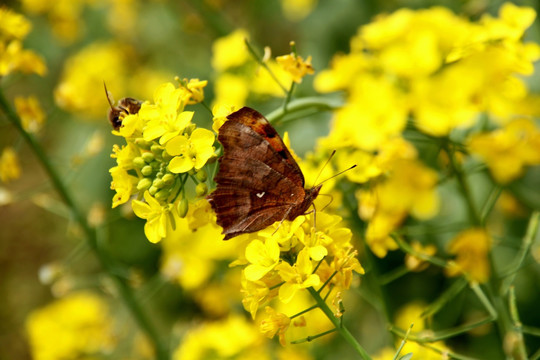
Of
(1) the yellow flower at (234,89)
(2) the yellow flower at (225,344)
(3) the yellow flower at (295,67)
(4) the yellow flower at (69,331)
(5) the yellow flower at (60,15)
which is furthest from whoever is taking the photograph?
(5) the yellow flower at (60,15)

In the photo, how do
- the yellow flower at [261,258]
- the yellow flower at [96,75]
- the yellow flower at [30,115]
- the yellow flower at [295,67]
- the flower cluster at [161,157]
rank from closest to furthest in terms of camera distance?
1. the yellow flower at [261,258]
2. the flower cluster at [161,157]
3. the yellow flower at [295,67]
4. the yellow flower at [30,115]
5. the yellow flower at [96,75]

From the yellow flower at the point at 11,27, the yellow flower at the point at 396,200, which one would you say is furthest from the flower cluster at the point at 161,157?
the yellow flower at the point at 11,27

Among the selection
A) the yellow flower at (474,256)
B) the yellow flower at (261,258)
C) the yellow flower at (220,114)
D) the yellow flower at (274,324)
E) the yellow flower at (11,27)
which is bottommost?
the yellow flower at (474,256)

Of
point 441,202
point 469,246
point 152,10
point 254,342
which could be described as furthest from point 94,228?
point 152,10

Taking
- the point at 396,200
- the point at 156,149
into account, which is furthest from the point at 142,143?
the point at 396,200

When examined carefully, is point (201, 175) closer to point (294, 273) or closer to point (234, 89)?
point (294, 273)

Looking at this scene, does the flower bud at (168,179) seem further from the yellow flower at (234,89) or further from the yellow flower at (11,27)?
the yellow flower at (234,89)

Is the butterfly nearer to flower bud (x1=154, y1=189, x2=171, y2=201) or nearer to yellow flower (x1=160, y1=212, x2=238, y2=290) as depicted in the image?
flower bud (x1=154, y1=189, x2=171, y2=201)

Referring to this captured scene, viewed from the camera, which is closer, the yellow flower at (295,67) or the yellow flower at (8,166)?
the yellow flower at (295,67)

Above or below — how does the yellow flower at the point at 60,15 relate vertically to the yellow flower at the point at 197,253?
above
